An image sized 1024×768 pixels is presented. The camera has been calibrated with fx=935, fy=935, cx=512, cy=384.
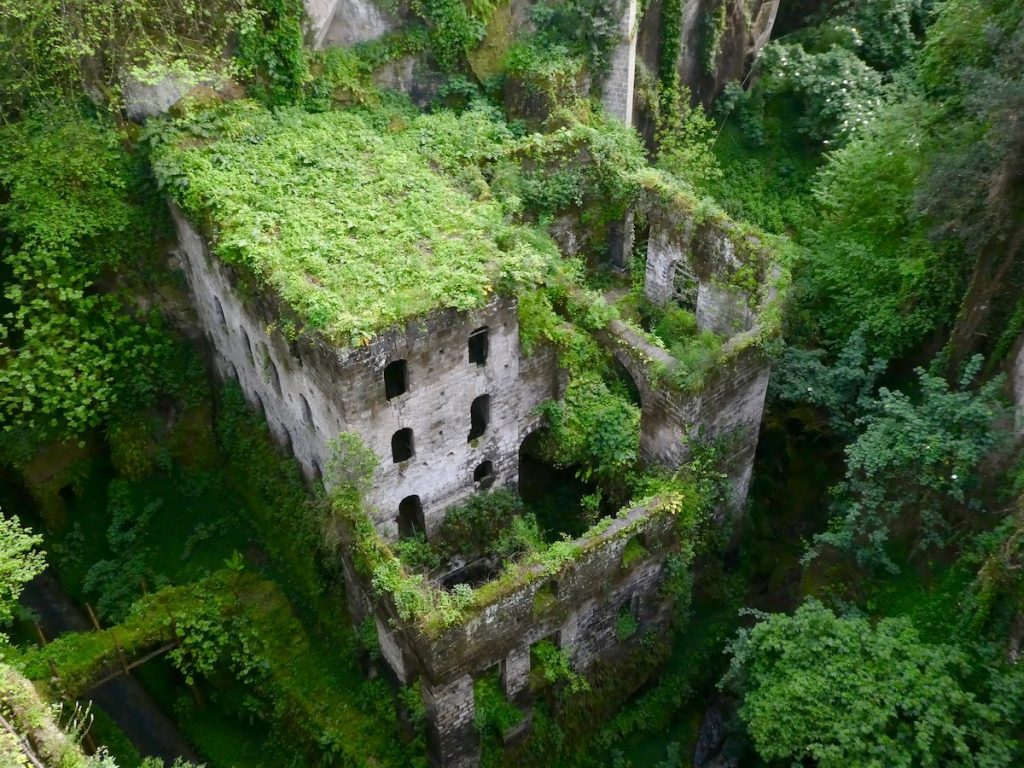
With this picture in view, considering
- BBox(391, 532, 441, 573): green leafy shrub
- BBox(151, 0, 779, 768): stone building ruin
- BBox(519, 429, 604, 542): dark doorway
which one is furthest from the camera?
BBox(519, 429, 604, 542): dark doorway

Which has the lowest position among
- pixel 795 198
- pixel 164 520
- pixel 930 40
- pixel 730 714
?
pixel 730 714

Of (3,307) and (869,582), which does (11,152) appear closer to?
(3,307)

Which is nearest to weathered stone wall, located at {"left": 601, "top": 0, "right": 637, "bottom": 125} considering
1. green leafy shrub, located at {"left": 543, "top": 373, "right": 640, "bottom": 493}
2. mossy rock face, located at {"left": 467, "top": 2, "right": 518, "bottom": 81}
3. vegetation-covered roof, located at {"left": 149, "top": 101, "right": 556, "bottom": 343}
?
mossy rock face, located at {"left": 467, "top": 2, "right": 518, "bottom": 81}

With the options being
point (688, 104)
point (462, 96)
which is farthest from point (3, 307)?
point (688, 104)

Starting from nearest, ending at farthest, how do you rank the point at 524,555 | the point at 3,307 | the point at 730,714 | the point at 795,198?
the point at 524,555 < the point at 730,714 < the point at 3,307 < the point at 795,198

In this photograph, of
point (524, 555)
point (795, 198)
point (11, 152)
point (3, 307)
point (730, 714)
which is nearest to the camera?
point (524, 555)

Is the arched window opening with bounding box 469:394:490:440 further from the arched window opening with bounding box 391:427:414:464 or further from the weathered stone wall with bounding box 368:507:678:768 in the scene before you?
the weathered stone wall with bounding box 368:507:678:768

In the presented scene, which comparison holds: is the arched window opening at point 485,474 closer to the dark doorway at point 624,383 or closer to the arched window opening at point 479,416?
the arched window opening at point 479,416
